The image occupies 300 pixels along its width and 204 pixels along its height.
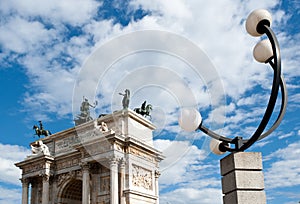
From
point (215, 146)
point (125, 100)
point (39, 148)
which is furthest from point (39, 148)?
point (215, 146)

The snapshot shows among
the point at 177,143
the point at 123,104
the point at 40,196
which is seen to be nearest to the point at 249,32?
the point at 177,143

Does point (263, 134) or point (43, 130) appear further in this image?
point (43, 130)

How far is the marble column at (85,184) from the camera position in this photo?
24.4m

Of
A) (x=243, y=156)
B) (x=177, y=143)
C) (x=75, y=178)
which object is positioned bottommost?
(x=243, y=156)

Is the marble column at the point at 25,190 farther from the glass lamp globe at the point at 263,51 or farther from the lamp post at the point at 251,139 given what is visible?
the glass lamp globe at the point at 263,51

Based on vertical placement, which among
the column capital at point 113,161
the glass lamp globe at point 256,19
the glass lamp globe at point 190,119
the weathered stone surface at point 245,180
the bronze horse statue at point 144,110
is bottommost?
the weathered stone surface at point 245,180

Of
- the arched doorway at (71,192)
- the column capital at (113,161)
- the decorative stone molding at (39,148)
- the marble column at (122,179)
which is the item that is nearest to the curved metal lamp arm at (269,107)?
the column capital at (113,161)

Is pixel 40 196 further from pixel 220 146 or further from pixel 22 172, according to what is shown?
pixel 220 146

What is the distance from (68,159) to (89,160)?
278cm

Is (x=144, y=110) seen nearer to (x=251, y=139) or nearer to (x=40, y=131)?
(x=40, y=131)

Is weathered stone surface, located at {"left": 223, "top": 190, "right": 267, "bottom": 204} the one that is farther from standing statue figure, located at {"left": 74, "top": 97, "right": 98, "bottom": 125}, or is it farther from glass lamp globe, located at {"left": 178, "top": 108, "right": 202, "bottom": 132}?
standing statue figure, located at {"left": 74, "top": 97, "right": 98, "bottom": 125}

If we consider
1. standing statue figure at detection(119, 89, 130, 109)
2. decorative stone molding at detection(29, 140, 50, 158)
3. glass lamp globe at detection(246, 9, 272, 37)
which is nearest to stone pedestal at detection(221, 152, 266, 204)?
glass lamp globe at detection(246, 9, 272, 37)

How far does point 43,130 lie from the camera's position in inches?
1203

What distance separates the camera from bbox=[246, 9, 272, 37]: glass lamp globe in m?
5.80
